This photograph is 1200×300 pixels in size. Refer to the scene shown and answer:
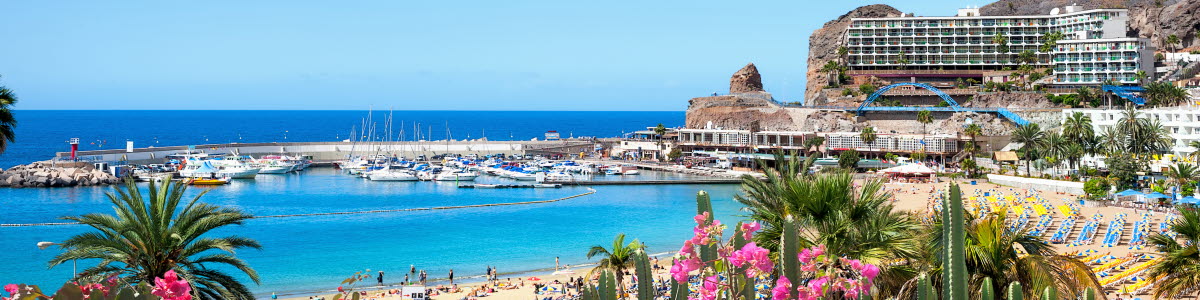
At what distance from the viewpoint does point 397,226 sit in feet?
179

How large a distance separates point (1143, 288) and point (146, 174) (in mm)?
70474

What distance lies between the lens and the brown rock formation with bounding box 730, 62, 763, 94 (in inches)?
4380

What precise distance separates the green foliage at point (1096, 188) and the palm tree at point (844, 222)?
39446mm

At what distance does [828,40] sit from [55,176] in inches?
2917

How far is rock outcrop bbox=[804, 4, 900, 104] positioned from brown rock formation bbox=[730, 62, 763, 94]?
200 inches

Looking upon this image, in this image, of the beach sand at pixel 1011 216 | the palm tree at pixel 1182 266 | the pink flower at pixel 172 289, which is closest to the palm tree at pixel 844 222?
the palm tree at pixel 1182 266

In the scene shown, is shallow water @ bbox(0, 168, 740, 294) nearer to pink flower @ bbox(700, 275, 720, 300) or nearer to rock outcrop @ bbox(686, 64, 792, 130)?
rock outcrop @ bbox(686, 64, 792, 130)

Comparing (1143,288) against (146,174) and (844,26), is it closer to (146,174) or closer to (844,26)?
(146,174)

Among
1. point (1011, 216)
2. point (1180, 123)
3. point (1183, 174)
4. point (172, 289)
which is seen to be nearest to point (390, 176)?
point (1011, 216)

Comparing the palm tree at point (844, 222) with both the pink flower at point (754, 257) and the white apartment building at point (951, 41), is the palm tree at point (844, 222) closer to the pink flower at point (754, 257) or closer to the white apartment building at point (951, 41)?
the pink flower at point (754, 257)

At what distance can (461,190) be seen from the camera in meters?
75.2

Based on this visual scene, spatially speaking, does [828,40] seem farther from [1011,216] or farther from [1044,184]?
[1011,216]

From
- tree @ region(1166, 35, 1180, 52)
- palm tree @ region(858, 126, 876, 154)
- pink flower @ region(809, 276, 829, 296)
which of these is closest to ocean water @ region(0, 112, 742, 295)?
palm tree @ region(858, 126, 876, 154)

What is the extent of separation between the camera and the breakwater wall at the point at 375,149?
318ft
